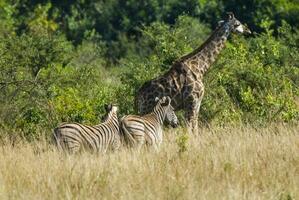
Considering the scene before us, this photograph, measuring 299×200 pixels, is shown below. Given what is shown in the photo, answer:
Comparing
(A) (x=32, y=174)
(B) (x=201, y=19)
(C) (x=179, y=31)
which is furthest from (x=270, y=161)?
(B) (x=201, y=19)

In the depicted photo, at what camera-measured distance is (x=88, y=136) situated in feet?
40.5

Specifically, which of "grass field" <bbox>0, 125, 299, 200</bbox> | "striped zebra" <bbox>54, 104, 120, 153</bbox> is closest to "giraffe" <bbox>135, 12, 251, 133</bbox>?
"striped zebra" <bbox>54, 104, 120, 153</bbox>

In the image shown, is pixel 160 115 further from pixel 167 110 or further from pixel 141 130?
pixel 141 130

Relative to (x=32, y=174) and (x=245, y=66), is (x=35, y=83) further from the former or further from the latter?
(x=32, y=174)

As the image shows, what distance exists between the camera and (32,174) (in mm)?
10406

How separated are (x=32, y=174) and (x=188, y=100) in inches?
199

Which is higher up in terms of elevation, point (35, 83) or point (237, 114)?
point (35, 83)

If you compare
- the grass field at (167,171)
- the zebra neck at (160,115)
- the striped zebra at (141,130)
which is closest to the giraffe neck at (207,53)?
the zebra neck at (160,115)

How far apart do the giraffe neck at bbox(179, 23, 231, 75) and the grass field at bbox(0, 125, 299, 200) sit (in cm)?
295

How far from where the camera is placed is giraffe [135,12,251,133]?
14984 mm

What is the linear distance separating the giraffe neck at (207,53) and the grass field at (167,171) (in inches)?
116

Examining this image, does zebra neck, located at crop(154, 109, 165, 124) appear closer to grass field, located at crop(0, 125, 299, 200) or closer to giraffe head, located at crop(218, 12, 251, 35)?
grass field, located at crop(0, 125, 299, 200)

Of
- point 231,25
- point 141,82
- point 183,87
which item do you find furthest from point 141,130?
point 231,25

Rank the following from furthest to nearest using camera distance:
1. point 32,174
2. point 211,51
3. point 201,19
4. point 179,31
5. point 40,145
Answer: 1. point 201,19
2. point 179,31
3. point 211,51
4. point 40,145
5. point 32,174
